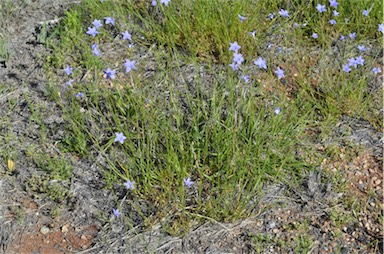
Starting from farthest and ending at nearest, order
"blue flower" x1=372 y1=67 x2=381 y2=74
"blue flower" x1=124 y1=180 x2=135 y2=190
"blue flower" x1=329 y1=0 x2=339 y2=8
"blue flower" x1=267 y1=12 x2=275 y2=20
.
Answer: "blue flower" x1=267 y1=12 x2=275 y2=20, "blue flower" x1=329 y1=0 x2=339 y2=8, "blue flower" x1=372 y1=67 x2=381 y2=74, "blue flower" x1=124 y1=180 x2=135 y2=190

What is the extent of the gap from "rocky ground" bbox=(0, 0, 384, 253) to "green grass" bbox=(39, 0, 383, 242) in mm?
70

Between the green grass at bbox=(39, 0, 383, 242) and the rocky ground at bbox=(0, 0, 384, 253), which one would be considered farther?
the green grass at bbox=(39, 0, 383, 242)

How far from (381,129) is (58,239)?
5.95 ft

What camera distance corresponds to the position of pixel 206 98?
3309 mm

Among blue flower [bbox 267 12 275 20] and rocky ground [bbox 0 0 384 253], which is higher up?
blue flower [bbox 267 12 275 20]

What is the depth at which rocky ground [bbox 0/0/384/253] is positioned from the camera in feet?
8.98

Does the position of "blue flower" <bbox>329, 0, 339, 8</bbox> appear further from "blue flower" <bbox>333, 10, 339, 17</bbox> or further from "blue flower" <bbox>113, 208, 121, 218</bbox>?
"blue flower" <bbox>113, 208, 121, 218</bbox>

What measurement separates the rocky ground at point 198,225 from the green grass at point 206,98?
0.07 metres

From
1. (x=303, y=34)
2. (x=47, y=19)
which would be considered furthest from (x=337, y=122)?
(x=47, y=19)

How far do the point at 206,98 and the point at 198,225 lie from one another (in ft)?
2.66

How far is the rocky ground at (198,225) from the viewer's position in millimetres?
2736

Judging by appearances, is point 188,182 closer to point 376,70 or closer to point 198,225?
point 198,225

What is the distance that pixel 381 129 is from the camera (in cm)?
324

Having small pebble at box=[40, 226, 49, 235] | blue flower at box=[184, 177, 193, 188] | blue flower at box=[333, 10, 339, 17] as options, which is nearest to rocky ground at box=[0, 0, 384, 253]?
small pebble at box=[40, 226, 49, 235]
